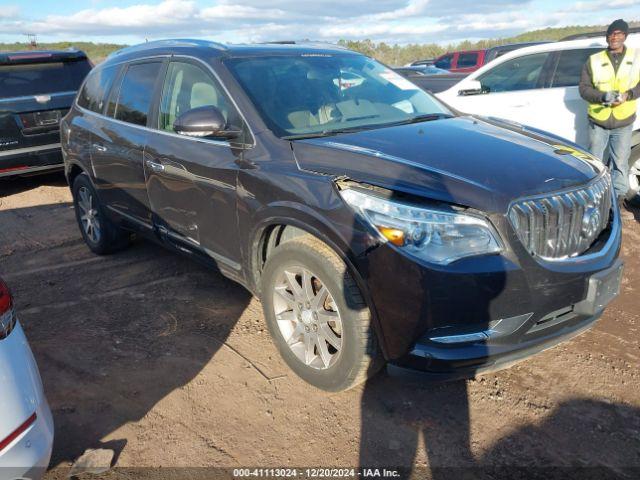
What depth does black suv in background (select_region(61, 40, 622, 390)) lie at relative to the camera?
2.39 metres

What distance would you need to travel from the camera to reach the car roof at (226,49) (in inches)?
144

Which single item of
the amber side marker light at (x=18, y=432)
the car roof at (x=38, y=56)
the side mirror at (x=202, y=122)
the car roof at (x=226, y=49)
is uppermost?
the car roof at (x=226, y=49)

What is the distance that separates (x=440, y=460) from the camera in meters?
2.51

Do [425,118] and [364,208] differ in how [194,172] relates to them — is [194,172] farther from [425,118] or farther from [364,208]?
[425,118]

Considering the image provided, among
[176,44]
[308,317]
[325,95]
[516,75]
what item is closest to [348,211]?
Result: [308,317]

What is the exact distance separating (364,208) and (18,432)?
162 centimetres

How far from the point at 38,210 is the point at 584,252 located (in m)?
6.55

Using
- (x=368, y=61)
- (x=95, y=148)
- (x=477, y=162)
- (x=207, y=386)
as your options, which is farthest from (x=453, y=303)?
(x=95, y=148)

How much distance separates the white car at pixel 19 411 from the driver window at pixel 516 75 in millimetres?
6153

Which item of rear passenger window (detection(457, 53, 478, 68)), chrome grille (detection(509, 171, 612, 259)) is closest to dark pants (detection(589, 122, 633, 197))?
chrome grille (detection(509, 171, 612, 259))

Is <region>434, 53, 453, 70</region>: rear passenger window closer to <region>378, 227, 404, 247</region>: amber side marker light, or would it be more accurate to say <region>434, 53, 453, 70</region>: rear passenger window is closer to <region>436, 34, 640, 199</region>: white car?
<region>436, 34, 640, 199</region>: white car

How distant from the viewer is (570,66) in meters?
6.25

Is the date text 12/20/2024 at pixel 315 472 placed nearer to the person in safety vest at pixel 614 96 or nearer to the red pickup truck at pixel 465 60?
the person in safety vest at pixel 614 96

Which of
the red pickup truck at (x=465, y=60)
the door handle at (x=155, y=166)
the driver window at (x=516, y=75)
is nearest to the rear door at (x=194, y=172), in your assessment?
the door handle at (x=155, y=166)
